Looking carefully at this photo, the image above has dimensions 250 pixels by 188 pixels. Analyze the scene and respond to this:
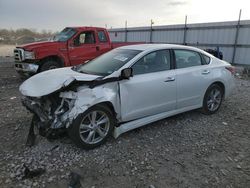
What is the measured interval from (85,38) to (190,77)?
5526 mm

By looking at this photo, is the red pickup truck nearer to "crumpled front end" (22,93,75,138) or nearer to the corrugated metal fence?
"crumpled front end" (22,93,75,138)

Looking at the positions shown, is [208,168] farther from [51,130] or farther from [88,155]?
[51,130]

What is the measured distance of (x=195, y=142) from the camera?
13.8 feet

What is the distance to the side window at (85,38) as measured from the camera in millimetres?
9145

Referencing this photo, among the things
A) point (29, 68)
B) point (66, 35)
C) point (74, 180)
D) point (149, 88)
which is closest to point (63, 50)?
point (66, 35)

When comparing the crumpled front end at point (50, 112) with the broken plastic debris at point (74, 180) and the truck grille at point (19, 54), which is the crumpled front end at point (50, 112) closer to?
the broken plastic debris at point (74, 180)

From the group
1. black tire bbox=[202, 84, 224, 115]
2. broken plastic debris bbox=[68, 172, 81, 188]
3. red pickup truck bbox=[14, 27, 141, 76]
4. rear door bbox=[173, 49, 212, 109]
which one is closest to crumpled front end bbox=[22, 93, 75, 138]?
broken plastic debris bbox=[68, 172, 81, 188]

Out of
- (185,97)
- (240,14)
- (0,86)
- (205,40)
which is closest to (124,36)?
(205,40)

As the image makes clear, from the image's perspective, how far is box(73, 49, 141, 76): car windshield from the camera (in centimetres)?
425

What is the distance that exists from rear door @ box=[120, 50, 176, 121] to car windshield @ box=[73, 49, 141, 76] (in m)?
0.26

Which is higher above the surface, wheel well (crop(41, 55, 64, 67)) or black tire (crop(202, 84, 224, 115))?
wheel well (crop(41, 55, 64, 67))

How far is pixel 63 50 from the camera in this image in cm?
884

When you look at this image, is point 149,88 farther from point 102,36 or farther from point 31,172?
point 102,36

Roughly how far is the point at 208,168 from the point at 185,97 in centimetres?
180
